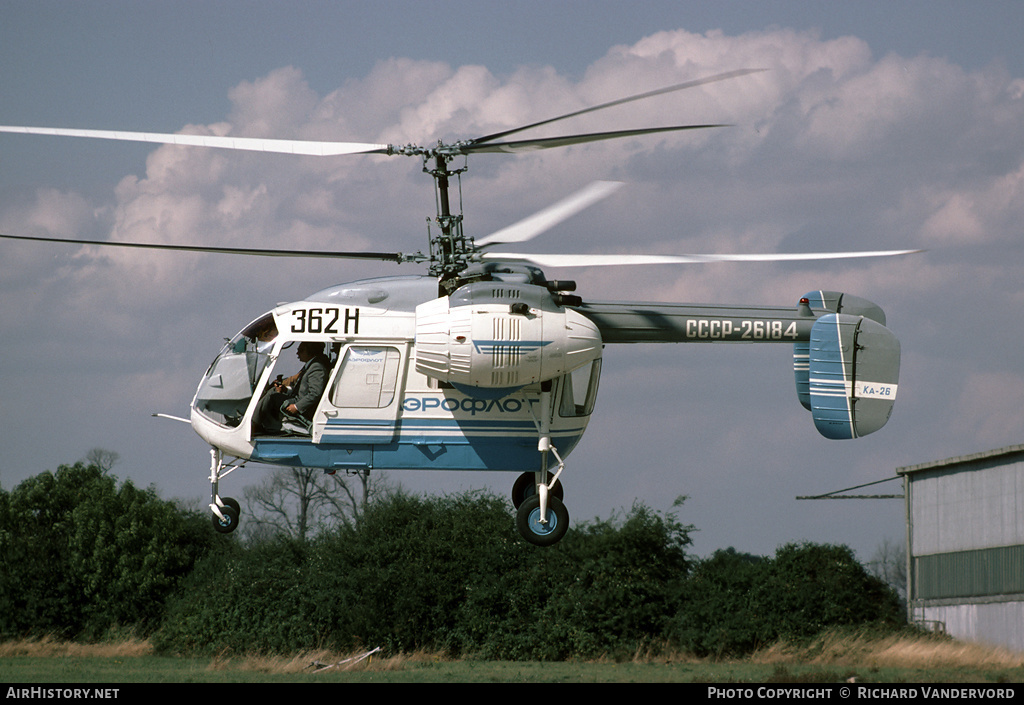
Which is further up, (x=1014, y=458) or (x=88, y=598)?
(x=1014, y=458)

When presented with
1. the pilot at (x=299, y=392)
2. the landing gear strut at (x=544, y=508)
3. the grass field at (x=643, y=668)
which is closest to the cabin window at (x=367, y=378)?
the pilot at (x=299, y=392)

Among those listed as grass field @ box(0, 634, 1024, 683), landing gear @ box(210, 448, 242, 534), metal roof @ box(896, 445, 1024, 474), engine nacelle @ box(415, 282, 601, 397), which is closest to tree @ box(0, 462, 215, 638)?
grass field @ box(0, 634, 1024, 683)

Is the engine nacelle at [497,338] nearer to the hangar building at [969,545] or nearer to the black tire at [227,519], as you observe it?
the black tire at [227,519]

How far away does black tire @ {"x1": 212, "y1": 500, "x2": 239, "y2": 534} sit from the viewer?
13337mm

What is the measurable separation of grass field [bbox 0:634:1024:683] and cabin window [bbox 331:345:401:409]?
2017cm

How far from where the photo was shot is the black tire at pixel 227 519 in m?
13.3

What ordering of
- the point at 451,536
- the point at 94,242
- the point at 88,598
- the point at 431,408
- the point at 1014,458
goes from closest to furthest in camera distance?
the point at 94,242
the point at 431,408
the point at 1014,458
the point at 451,536
the point at 88,598

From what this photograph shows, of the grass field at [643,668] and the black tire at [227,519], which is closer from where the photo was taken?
the black tire at [227,519]

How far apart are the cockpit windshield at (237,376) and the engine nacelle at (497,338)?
81.2 inches

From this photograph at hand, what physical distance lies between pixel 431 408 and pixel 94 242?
4207mm

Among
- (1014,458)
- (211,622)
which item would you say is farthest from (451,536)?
(1014,458)
